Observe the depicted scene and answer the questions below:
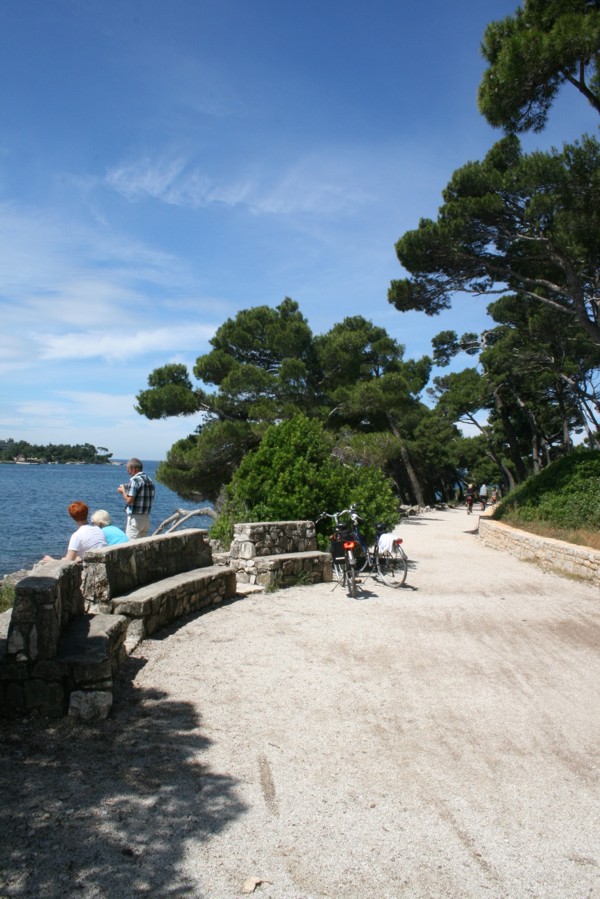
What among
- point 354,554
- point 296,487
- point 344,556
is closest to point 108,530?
point 344,556

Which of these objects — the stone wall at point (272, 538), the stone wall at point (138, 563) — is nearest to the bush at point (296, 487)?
the stone wall at point (272, 538)

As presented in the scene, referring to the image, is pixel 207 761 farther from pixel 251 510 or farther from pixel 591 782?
pixel 251 510

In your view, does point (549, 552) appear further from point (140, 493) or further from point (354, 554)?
point (140, 493)

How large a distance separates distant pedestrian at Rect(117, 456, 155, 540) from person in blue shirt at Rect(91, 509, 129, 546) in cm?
64

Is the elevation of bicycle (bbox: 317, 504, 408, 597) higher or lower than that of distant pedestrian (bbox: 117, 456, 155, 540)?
lower

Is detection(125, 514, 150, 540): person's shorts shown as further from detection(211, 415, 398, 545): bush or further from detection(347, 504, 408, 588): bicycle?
detection(347, 504, 408, 588): bicycle

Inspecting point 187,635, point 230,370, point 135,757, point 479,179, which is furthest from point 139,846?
point 230,370

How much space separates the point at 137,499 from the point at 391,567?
4.54 metres

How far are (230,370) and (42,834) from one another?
21.1 m

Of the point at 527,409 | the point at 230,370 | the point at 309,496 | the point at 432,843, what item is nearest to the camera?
the point at 432,843

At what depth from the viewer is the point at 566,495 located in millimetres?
14055

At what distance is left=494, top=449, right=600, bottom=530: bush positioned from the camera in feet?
42.1

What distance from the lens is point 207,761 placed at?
3.62 meters

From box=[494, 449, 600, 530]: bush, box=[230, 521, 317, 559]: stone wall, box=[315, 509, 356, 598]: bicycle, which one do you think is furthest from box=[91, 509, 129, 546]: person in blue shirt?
box=[494, 449, 600, 530]: bush
